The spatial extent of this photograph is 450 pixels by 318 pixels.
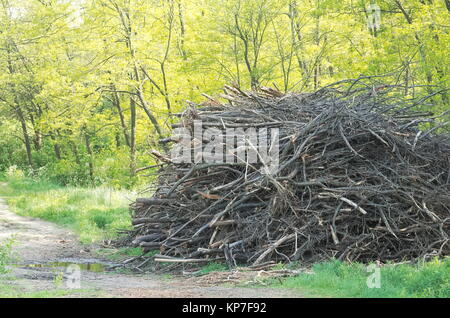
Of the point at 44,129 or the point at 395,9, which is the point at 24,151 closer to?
the point at 44,129

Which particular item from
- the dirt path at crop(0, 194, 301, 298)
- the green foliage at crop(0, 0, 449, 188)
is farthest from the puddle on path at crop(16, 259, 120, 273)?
the green foliage at crop(0, 0, 449, 188)

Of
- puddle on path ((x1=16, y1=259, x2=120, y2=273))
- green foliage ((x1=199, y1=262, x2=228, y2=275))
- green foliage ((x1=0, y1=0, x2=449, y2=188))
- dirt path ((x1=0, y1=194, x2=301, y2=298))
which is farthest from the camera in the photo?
green foliage ((x1=0, y1=0, x2=449, y2=188))

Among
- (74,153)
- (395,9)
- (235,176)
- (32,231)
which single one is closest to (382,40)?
(395,9)

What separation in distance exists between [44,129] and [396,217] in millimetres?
20274

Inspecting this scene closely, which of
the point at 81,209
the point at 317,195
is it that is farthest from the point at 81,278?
the point at 81,209

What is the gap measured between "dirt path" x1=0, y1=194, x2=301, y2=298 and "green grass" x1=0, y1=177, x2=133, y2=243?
51cm

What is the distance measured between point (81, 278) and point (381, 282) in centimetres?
461

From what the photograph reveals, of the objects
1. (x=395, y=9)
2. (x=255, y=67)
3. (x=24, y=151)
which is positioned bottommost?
(x=24, y=151)

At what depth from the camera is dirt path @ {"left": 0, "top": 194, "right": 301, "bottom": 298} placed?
677cm

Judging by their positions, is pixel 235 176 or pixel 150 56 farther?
pixel 150 56

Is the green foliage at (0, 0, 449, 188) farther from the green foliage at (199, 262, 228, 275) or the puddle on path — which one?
the green foliage at (199, 262, 228, 275)

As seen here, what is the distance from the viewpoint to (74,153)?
3092 centimetres

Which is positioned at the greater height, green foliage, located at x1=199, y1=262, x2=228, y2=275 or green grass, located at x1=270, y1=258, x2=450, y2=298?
green grass, located at x1=270, y1=258, x2=450, y2=298

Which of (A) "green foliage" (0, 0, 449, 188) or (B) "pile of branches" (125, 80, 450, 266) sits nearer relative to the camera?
(B) "pile of branches" (125, 80, 450, 266)
